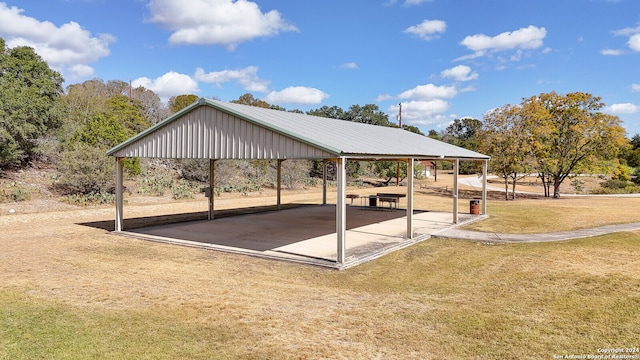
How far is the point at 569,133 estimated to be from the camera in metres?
27.8

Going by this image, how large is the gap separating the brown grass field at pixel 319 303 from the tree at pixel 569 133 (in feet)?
56.7

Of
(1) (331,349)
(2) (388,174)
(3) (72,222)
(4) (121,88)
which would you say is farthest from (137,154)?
(4) (121,88)

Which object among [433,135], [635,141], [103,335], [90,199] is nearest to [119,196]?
[90,199]

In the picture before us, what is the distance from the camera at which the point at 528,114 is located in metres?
27.2

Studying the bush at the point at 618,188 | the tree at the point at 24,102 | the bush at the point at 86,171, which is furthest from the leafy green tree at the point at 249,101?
the bush at the point at 618,188

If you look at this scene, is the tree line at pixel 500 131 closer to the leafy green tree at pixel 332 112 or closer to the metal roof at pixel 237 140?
the metal roof at pixel 237 140

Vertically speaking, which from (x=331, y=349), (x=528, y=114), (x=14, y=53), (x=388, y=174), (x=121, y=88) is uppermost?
(x=121, y=88)

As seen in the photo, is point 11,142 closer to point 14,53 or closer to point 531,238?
point 14,53

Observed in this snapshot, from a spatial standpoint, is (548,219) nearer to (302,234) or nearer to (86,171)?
(302,234)

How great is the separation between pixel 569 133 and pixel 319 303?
1072 inches

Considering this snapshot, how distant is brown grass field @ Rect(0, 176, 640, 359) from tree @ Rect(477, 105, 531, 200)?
15.9 meters

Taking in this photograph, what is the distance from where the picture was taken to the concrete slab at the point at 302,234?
425 inches

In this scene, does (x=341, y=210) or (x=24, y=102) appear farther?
(x=24, y=102)

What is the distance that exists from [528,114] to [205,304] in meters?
26.5
